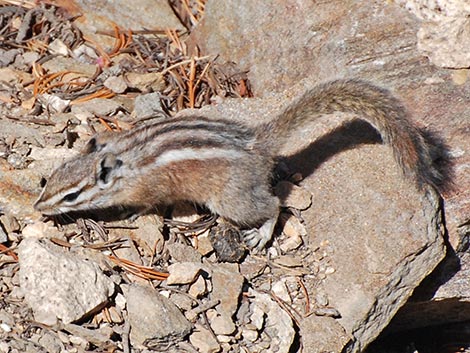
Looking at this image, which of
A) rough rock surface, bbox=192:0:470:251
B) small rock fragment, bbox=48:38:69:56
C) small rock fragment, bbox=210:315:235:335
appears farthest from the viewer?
small rock fragment, bbox=48:38:69:56

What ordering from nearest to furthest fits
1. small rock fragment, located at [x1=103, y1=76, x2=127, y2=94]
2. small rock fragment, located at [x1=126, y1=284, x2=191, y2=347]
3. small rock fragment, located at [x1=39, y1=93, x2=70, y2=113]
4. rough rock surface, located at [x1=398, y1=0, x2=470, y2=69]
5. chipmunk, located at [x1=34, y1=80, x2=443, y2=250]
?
small rock fragment, located at [x1=126, y1=284, x2=191, y2=347] → chipmunk, located at [x1=34, y1=80, x2=443, y2=250] → small rock fragment, located at [x1=39, y1=93, x2=70, y2=113] → rough rock surface, located at [x1=398, y1=0, x2=470, y2=69] → small rock fragment, located at [x1=103, y1=76, x2=127, y2=94]

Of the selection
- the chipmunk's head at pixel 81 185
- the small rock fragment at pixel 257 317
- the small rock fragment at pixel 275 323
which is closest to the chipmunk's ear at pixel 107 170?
the chipmunk's head at pixel 81 185

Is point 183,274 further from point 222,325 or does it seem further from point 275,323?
point 275,323

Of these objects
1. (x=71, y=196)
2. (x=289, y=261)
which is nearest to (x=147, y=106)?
(x=71, y=196)

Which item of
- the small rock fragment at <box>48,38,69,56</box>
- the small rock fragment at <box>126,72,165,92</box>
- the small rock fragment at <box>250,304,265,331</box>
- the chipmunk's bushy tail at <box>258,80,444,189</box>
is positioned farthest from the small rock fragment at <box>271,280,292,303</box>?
the small rock fragment at <box>48,38,69,56</box>

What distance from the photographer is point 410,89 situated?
673cm

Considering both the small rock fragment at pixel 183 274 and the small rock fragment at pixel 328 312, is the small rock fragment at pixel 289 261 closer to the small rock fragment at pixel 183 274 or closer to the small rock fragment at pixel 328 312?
the small rock fragment at pixel 328 312

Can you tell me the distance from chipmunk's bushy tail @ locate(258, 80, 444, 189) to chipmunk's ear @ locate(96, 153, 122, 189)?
1.06 metres

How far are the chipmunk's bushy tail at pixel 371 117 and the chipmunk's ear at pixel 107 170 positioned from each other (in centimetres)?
106

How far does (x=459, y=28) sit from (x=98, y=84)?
304 centimetres

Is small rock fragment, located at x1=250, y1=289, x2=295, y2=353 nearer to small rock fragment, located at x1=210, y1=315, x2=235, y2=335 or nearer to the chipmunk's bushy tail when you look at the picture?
small rock fragment, located at x1=210, y1=315, x2=235, y2=335

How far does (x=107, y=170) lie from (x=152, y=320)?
1.22 m

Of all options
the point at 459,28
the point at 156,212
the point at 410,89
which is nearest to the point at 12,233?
the point at 156,212

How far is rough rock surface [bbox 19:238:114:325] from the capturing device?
5.29 meters
